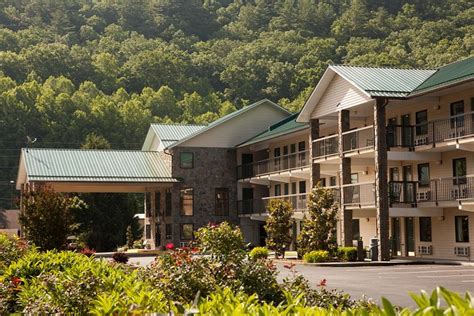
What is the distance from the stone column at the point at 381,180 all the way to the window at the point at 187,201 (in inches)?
860

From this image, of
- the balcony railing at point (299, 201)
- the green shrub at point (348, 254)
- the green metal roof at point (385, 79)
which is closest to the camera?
the green shrub at point (348, 254)

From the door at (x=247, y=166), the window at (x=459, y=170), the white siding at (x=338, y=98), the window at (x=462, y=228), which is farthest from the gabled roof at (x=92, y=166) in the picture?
the window at (x=462, y=228)

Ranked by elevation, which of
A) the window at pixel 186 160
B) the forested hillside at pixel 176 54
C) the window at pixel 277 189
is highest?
the forested hillside at pixel 176 54

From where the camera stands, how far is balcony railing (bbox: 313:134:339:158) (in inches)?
1705

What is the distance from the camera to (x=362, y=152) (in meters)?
39.4

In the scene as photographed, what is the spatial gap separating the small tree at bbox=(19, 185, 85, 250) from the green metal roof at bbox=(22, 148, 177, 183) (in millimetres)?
24291

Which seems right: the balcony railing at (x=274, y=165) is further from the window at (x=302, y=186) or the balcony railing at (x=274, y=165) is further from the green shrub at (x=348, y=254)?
the green shrub at (x=348, y=254)

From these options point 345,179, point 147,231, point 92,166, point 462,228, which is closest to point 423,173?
point 462,228

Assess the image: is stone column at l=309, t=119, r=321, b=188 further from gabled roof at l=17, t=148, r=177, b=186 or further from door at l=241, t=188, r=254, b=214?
gabled roof at l=17, t=148, r=177, b=186

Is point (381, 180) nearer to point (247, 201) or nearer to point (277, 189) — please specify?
point (277, 189)

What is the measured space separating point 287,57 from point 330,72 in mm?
66604

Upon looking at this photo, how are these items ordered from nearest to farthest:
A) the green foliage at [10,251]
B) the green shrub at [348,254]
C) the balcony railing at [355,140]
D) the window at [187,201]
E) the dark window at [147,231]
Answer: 1. the green foliage at [10,251]
2. the green shrub at [348,254]
3. the balcony railing at [355,140]
4. the window at [187,201]
5. the dark window at [147,231]

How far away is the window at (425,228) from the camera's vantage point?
3818cm

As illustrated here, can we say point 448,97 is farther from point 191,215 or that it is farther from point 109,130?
point 109,130
